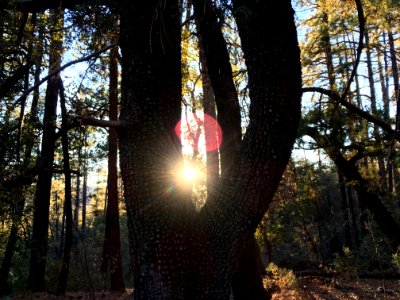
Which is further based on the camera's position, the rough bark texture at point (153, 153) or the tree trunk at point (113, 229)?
the tree trunk at point (113, 229)

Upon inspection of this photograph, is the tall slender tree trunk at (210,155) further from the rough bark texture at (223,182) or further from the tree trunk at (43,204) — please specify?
the tree trunk at (43,204)

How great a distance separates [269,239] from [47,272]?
10222mm

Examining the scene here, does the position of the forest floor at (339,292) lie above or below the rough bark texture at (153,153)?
below

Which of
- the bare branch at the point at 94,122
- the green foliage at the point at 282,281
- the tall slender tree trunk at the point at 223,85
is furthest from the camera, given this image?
the green foliage at the point at 282,281

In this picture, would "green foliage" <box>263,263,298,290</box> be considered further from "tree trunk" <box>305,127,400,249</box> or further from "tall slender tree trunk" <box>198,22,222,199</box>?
"tall slender tree trunk" <box>198,22,222,199</box>

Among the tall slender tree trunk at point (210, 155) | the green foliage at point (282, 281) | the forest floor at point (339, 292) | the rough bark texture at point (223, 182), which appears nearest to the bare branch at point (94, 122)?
the rough bark texture at point (223, 182)

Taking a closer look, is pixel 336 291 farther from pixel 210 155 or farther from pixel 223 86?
pixel 223 86

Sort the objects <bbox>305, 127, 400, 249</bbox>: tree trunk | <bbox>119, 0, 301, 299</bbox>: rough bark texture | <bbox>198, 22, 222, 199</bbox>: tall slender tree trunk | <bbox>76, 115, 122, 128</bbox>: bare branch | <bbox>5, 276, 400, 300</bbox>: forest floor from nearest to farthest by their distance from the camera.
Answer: <bbox>119, 0, 301, 299</bbox>: rough bark texture < <bbox>76, 115, 122, 128</bbox>: bare branch < <bbox>198, 22, 222, 199</bbox>: tall slender tree trunk < <bbox>5, 276, 400, 300</bbox>: forest floor < <bbox>305, 127, 400, 249</bbox>: tree trunk

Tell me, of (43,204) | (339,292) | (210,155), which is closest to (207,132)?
(210,155)

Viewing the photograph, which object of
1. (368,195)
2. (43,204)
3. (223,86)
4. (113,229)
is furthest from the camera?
(43,204)

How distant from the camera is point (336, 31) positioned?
10594mm

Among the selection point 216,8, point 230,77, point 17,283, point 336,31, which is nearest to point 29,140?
point 230,77

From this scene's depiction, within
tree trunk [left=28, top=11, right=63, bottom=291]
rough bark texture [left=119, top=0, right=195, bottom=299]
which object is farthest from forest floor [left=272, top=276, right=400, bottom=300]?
tree trunk [left=28, top=11, right=63, bottom=291]

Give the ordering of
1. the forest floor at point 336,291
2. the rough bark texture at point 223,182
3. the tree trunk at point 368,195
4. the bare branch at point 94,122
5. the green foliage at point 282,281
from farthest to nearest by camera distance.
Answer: the tree trunk at point 368,195
the green foliage at point 282,281
the forest floor at point 336,291
the bare branch at point 94,122
the rough bark texture at point 223,182
